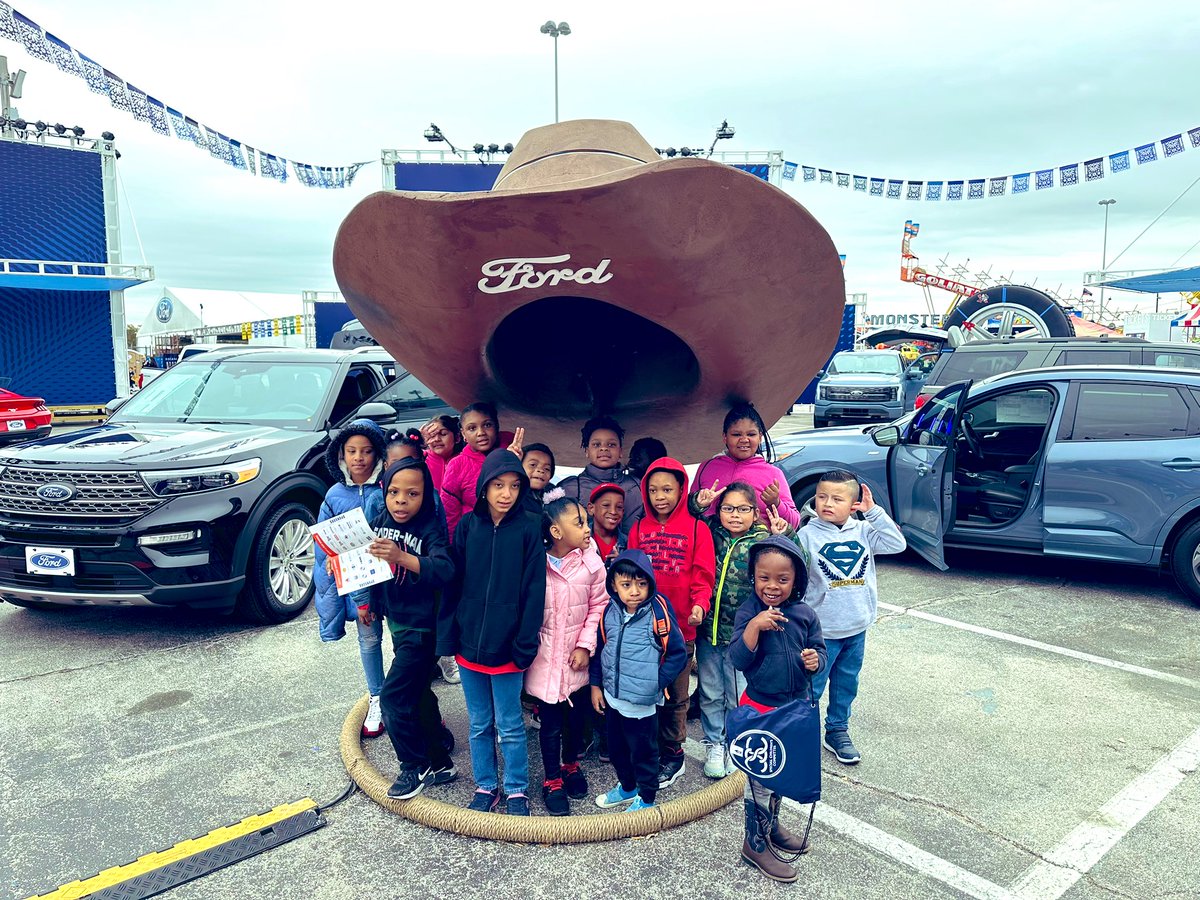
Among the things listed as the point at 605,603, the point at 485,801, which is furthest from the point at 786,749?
the point at 485,801

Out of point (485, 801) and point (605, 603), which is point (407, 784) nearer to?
point (485, 801)

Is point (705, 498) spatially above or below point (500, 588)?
above

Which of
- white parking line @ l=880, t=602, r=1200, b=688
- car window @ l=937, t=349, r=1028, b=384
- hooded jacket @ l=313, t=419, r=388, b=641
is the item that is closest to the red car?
hooded jacket @ l=313, t=419, r=388, b=641

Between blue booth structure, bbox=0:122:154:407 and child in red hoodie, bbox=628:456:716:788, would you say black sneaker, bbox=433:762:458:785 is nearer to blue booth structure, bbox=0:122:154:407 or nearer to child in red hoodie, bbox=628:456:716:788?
child in red hoodie, bbox=628:456:716:788

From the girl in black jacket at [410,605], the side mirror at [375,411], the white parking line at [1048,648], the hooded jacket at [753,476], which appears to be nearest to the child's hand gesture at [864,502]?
the hooded jacket at [753,476]

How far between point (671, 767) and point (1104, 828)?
1.62 meters

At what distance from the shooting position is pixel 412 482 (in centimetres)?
290

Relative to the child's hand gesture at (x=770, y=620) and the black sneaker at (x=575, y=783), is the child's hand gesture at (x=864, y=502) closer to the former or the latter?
the child's hand gesture at (x=770, y=620)

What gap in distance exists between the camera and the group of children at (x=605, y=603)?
2.74 meters

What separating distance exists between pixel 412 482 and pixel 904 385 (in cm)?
1718

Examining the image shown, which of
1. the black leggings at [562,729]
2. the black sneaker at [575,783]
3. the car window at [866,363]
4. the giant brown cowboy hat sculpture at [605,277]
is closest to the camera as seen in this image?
the giant brown cowboy hat sculpture at [605,277]

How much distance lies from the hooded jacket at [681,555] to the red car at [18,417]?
529 inches

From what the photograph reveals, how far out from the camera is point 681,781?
3193 millimetres

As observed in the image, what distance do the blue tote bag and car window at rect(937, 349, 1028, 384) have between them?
26.8 ft
